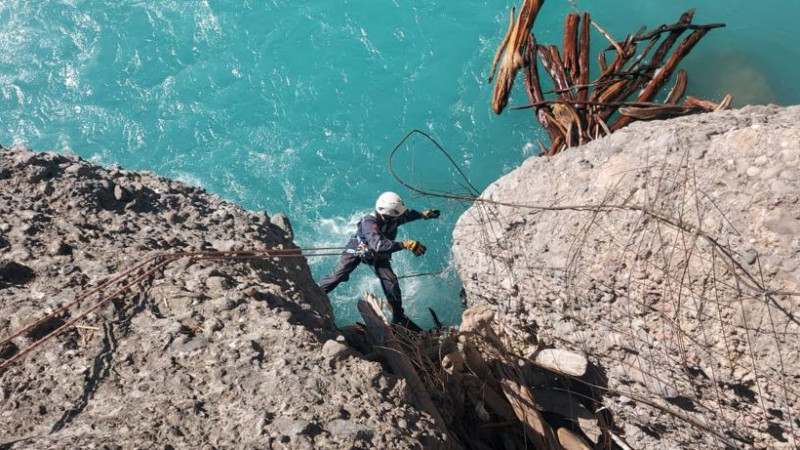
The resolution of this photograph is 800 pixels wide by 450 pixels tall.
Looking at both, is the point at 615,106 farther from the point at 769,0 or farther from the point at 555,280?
the point at 769,0

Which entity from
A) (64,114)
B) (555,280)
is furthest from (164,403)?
(64,114)

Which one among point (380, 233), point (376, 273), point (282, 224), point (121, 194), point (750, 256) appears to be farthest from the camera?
point (376, 273)

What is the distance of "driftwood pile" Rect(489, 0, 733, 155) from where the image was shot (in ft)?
20.0

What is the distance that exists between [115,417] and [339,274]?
12.9 ft

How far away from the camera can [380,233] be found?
6973 millimetres

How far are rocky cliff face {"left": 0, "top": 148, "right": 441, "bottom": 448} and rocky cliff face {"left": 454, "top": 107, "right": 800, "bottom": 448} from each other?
1.52 meters

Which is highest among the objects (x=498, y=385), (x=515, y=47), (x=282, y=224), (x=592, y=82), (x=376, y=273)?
(x=515, y=47)

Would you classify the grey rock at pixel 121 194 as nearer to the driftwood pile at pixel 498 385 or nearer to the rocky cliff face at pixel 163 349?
the rocky cliff face at pixel 163 349

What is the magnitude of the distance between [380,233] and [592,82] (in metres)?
2.52

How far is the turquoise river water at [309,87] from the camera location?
9.77 metres

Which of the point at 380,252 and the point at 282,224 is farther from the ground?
the point at 380,252

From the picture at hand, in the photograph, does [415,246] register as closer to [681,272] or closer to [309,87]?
[681,272]

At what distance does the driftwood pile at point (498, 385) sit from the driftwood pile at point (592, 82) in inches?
79.2

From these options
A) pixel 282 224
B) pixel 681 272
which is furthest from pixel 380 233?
pixel 681 272
